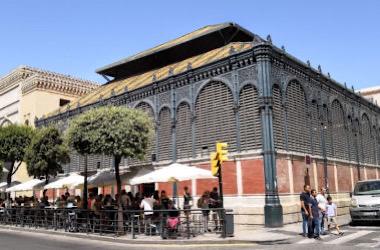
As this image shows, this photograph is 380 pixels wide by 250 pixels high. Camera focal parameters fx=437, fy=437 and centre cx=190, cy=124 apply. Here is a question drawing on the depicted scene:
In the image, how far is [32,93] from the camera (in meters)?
42.5

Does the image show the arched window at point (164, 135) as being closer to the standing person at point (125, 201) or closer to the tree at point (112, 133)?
the tree at point (112, 133)

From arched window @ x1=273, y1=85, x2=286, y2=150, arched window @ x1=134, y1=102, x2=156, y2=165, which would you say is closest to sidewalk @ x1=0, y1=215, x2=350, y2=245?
arched window @ x1=273, y1=85, x2=286, y2=150

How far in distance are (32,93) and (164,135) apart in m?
22.3

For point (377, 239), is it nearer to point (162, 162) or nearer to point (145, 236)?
point (145, 236)

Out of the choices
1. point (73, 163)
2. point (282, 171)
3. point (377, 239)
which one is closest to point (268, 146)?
point (282, 171)

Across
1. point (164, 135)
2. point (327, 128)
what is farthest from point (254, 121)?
point (327, 128)

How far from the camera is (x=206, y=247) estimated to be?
1358 centimetres

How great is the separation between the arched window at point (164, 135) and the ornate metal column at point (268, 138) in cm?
674

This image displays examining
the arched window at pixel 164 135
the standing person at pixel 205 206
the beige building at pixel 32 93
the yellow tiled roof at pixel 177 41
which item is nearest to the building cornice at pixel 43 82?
the beige building at pixel 32 93

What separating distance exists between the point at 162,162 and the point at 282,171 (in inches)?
301

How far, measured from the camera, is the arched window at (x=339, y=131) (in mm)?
26562

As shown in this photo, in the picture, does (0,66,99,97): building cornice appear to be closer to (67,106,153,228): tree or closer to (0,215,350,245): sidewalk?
(67,106,153,228): tree

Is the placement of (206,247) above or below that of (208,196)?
below

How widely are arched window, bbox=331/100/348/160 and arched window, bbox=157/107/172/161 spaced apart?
993cm
